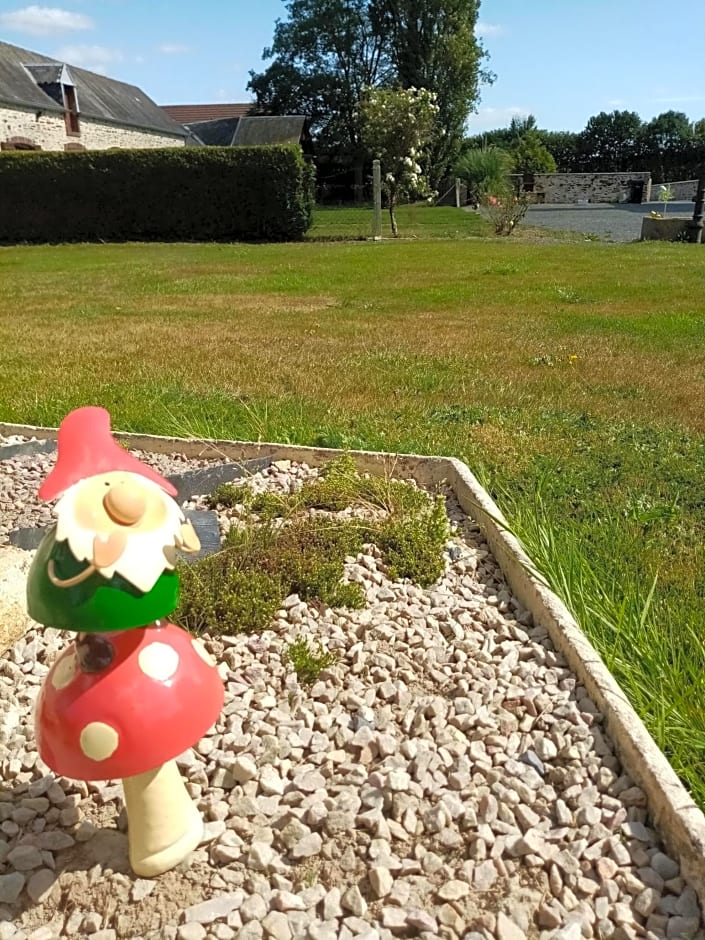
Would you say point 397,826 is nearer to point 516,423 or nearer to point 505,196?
point 516,423

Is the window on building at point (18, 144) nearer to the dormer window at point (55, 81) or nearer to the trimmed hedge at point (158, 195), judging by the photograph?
the dormer window at point (55, 81)

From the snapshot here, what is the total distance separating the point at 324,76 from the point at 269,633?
46.3 meters

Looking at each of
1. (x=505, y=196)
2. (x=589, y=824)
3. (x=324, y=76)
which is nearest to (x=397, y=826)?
(x=589, y=824)

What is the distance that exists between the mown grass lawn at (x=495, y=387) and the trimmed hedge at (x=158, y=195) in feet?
28.6

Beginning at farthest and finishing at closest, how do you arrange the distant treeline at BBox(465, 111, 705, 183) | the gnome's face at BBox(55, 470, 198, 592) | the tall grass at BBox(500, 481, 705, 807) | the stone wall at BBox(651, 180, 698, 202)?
the distant treeline at BBox(465, 111, 705, 183) < the stone wall at BBox(651, 180, 698, 202) < the tall grass at BBox(500, 481, 705, 807) < the gnome's face at BBox(55, 470, 198, 592)

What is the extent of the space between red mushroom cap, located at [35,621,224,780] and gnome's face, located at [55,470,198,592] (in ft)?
0.63

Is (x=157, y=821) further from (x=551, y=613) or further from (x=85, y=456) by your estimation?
(x=551, y=613)

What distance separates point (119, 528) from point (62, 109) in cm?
3353

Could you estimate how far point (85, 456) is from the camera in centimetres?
158

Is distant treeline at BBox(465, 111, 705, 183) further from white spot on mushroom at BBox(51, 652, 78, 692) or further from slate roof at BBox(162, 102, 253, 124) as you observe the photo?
white spot on mushroom at BBox(51, 652, 78, 692)

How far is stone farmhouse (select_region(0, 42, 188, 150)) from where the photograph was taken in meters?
28.0

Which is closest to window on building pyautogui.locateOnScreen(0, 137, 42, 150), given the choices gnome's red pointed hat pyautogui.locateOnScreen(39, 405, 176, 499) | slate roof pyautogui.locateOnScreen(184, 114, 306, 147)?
slate roof pyautogui.locateOnScreen(184, 114, 306, 147)

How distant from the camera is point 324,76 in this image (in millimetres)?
43188

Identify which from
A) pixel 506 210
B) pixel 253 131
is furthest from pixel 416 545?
pixel 253 131
